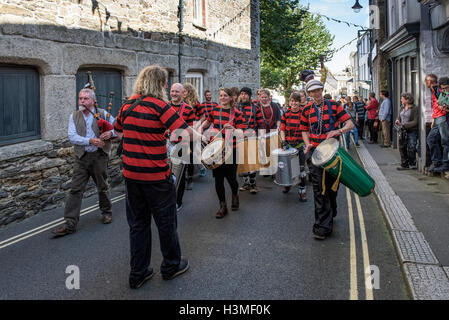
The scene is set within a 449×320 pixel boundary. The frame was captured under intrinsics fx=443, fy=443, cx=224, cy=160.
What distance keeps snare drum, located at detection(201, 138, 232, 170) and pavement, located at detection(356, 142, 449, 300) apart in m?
2.44

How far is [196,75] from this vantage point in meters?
12.9

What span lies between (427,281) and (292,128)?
435 cm

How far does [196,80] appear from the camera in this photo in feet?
42.8

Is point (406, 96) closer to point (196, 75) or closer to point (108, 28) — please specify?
point (196, 75)

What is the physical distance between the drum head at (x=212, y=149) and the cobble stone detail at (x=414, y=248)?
8.35 ft

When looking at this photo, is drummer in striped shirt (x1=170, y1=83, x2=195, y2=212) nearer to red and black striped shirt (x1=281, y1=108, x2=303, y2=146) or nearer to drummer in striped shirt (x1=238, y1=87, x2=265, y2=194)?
drummer in striped shirt (x1=238, y1=87, x2=265, y2=194)

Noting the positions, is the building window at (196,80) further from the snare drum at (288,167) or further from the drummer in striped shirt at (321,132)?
the drummer in striped shirt at (321,132)

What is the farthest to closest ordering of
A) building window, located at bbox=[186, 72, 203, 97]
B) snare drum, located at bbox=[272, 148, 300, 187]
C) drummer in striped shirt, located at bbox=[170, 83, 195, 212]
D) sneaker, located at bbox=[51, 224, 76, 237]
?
building window, located at bbox=[186, 72, 203, 97] < snare drum, located at bbox=[272, 148, 300, 187] < drummer in striped shirt, located at bbox=[170, 83, 195, 212] < sneaker, located at bbox=[51, 224, 76, 237]

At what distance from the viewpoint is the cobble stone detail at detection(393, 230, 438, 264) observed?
4.64 m

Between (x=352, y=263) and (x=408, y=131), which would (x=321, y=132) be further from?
(x=408, y=131)

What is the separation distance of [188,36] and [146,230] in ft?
28.5

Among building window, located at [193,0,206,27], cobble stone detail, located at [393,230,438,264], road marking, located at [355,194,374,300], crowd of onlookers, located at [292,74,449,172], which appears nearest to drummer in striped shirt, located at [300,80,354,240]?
road marking, located at [355,194,374,300]
